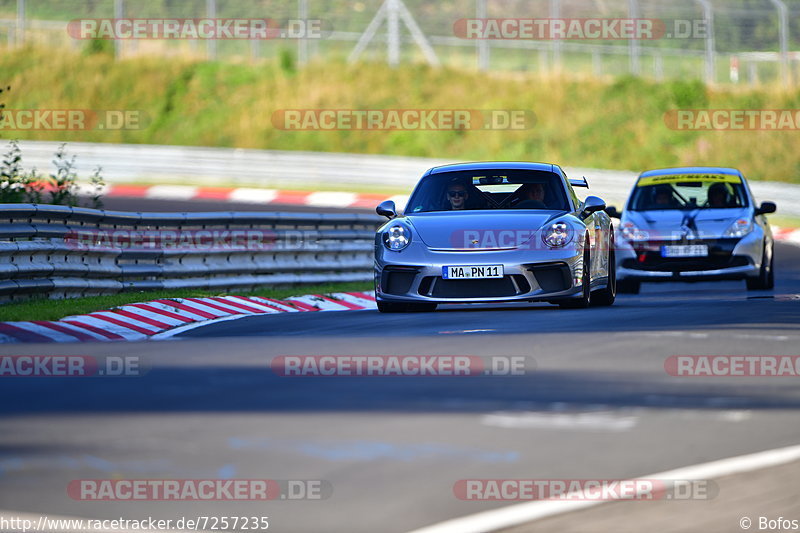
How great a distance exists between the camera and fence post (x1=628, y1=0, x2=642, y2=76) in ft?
122

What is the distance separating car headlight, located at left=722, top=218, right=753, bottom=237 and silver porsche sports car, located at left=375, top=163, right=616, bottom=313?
3693mm

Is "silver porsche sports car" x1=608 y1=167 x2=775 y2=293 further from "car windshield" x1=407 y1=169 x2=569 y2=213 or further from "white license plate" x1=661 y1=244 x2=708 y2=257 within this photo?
"car windshield" x1=407 y1=169 x2=569 y2=213

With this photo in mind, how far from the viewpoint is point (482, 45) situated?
41219 millimetres

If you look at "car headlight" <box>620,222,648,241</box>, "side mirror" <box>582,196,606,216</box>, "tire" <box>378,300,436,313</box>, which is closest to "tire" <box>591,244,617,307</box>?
"side mirror" <box>582,196,606,216</box>

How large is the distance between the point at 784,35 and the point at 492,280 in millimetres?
28112

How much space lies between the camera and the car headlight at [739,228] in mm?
16391

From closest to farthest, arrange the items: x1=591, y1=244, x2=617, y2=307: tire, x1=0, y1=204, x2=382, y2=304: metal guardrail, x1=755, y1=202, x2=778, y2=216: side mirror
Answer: x1=0, y1=204, x2=382, y2=304: metal guardrail
x1=591, y1=244, x2=617, y2=307: tire
x1=755, y1=202, x2=778, y2=216: side mirror

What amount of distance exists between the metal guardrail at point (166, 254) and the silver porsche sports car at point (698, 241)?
3581mm

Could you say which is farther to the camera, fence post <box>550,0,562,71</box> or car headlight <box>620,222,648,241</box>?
fence post <box>550,0,562,71</box>

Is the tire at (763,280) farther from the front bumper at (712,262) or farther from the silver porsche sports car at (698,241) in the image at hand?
the front bumper at (712,262)

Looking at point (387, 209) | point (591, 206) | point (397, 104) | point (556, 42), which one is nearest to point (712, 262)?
point (591, 206)

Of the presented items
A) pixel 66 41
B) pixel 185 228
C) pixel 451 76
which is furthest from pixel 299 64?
pixel 185 228

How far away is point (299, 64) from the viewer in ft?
143

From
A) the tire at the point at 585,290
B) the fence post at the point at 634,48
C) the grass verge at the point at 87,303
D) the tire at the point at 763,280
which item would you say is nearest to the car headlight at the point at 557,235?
the tire at the point at 585,290
